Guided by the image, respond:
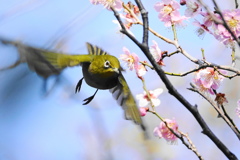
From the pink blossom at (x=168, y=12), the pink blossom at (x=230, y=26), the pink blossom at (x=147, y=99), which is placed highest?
the pink blossom at (x=230, y=26)

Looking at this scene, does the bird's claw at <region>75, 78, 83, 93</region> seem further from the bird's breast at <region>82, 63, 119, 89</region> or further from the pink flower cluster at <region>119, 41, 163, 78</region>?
the pink flower cluster at <region>119, 41, 163, 78</region>

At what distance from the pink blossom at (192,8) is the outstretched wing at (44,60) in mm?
776

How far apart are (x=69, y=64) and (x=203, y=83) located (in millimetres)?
820

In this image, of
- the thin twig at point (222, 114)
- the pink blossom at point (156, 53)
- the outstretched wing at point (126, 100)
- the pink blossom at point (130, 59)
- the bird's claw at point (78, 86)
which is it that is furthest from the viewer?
the bird's claw at point (78, 86)

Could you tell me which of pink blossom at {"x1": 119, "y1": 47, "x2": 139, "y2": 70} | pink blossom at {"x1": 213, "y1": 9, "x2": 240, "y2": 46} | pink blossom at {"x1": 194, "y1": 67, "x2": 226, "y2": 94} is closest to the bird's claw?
pink blossom at {"x1": 119, "y1": 47, "x2": 139, "y2": 70}

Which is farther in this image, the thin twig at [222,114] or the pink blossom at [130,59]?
the pink blossom at [130,59]

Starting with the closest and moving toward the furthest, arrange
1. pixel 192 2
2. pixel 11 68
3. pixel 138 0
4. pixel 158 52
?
pixel 138 0
pixel 11 68
pixel 192 2
pixel 158 52

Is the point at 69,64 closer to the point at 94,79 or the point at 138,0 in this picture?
the point at 94,79

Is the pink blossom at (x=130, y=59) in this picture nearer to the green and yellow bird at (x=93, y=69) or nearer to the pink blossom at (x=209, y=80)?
the green and yellow bird at (x=93, y=69)

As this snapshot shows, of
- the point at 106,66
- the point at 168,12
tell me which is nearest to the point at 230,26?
the point at 168,12

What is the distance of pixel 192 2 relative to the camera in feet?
7.64

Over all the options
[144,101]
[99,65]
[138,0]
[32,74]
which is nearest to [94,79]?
[99,65]

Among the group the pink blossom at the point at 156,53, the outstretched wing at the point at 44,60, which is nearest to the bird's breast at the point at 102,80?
the outstretched wing at the point at 44,60

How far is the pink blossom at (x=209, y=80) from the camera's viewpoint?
2601 mm
